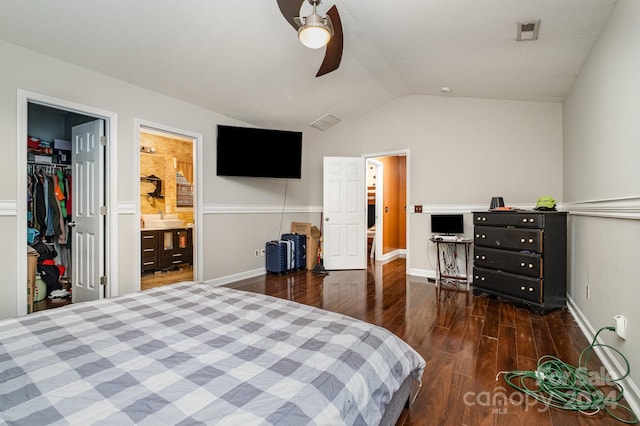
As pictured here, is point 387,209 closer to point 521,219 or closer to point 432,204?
point 432,204

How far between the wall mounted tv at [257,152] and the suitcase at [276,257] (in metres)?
1.07

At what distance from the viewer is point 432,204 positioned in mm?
4641

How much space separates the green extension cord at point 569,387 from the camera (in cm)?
167

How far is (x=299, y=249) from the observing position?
5.11 meters

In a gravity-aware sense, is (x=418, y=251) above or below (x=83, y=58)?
below

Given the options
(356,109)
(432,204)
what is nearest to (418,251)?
(432,204)

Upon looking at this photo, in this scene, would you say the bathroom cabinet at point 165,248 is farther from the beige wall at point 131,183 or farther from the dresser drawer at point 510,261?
the dresser drawer at point 510,261

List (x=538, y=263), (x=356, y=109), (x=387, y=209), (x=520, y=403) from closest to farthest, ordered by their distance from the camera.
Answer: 1. (x=520, y=403)
2. (x=538, y=263)
3. (x=356, y=109)
4. (x=387, y=209)

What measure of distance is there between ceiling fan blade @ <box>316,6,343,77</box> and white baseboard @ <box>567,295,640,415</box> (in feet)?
8.92

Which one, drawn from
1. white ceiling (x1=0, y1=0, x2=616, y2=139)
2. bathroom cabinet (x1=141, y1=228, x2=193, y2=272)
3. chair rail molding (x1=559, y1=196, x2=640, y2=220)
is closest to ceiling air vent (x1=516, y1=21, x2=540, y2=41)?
white ceiling (x1=0, y1=0, x2=616, y2=139)

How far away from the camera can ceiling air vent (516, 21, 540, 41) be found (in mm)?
2338

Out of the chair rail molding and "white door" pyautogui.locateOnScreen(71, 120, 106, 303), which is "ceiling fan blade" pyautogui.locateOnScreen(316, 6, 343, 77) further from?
"white door" pyautogui.locateOnScreen(71, 120, 106, 303)

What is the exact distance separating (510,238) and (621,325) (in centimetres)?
152

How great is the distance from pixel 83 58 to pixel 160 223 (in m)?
2.80
